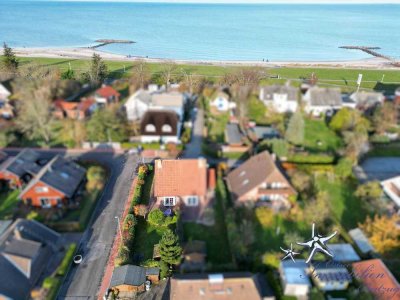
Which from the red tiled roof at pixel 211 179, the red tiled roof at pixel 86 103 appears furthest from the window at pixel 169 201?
the red tiled roof at pixel 86 103

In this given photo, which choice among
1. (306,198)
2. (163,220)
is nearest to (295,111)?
(306,198)

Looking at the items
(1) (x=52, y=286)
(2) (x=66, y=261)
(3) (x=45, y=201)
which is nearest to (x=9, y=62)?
(3) (x=45, y=201)

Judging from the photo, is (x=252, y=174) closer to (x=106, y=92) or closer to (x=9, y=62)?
(x=106, y=92)

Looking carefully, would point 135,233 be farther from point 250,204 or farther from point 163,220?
point 250,204

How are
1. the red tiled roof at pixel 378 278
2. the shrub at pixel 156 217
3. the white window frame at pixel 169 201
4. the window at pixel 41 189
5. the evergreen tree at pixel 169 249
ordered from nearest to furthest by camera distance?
the red tiled roof at pixel 378 278
the evergreen tree at pixel 169 249
the shrub at pixel 156 217
the white window frame at pixel 169 201
the window at pixel 41 189

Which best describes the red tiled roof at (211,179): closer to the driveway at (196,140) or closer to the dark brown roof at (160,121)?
the driveway at (196,140)

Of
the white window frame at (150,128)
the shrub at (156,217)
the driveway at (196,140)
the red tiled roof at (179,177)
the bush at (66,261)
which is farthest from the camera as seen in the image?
the driveway at (196,140)

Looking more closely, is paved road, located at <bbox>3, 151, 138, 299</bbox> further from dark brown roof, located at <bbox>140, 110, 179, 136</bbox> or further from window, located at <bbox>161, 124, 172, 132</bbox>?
window, located at <bbox>161, 124, 172, 132</bbox>
